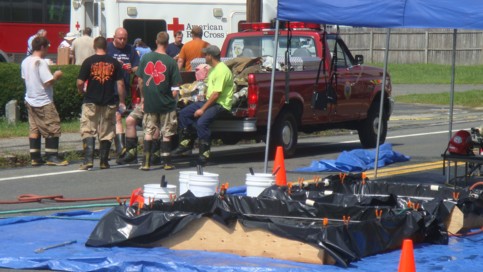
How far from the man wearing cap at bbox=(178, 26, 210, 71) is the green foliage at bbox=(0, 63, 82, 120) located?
3.24m

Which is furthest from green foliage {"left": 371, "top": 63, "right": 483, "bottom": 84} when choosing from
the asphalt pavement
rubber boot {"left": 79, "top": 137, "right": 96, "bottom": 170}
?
rubber boot {"left": 79, "top": 137, "right": 96, "bottom": 170}

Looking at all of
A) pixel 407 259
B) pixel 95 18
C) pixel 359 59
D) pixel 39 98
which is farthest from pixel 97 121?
pixel 95 18

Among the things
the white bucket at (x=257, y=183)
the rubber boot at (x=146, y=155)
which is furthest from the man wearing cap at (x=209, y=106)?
the white bucket at (x=257, y=183)

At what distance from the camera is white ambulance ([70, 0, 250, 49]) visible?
24609 millimetres

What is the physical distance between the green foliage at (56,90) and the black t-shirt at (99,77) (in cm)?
585

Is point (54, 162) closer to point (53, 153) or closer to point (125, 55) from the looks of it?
point (53, 153)

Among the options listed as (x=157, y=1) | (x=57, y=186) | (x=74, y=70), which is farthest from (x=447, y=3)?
(x=157, y=1)

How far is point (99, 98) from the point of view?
48.4 ft

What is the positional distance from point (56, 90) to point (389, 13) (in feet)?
36.7

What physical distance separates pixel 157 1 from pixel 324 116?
30.3 ft

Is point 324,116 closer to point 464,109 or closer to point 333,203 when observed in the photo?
point 333,203

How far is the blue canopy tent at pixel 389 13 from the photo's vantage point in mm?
10398

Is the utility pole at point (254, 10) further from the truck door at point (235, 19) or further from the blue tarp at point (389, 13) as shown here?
the blue tarp at point (389, 13)

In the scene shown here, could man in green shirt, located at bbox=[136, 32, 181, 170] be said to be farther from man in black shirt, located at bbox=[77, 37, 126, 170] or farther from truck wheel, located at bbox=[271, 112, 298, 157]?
truck wheel, located at bbox=[271, 112, 298, 157]
